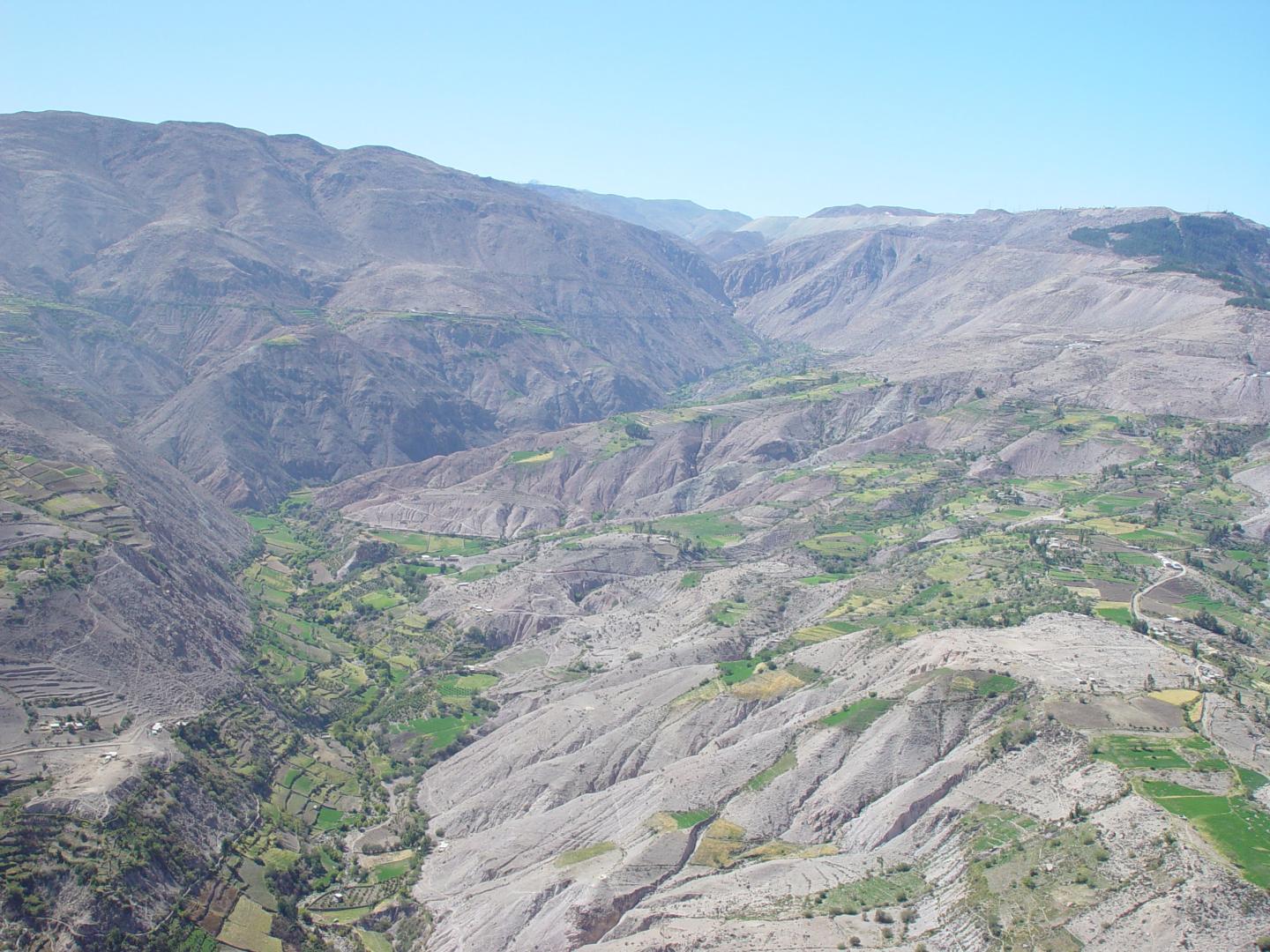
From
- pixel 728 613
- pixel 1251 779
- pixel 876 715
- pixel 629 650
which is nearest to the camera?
pixel 1251 779

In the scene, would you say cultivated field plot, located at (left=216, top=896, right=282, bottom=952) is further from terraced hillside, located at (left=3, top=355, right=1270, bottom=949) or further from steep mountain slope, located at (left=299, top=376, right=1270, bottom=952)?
steep mountain slope, located at (left=299, top=376, right=1270, bottom=952)

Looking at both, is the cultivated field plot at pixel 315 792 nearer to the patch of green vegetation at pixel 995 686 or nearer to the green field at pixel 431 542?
the patch of green vegetation at pixel 995 686

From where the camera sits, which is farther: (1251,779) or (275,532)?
(275,532)

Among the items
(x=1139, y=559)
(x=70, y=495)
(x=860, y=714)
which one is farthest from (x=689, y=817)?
(x=70, y=495)

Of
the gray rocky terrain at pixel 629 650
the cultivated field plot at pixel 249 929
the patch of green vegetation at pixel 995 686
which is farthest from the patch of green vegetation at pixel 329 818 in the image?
the patch of green vegetation at pixel 995 686

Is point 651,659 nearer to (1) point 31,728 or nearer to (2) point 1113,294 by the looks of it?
(1) point 31,728

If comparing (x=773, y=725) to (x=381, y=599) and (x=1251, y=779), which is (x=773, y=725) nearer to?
(x=1251, y=779)

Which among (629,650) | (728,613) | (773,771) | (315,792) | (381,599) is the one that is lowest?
(315,792)

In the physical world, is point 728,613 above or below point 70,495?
below
